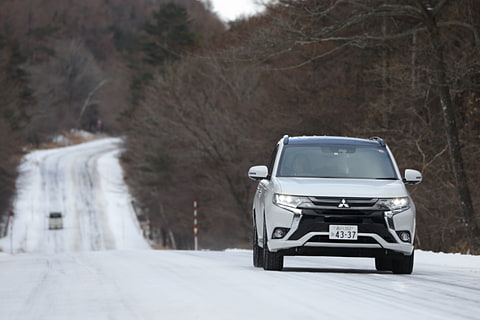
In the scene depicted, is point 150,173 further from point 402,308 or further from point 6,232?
point 402,308

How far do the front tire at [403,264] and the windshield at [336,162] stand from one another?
4.14 ft

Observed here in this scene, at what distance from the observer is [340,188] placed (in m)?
13.2

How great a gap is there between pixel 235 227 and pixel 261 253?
40.9m

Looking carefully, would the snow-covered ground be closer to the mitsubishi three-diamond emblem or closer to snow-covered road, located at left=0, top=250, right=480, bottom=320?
snow-covered road, located at left=0, top=250, right=480, bottom=320

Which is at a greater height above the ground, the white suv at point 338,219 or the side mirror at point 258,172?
the side mirror at point 258,172

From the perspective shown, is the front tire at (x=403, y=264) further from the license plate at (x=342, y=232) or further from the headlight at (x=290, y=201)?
the headlight at (x=290, y=201)

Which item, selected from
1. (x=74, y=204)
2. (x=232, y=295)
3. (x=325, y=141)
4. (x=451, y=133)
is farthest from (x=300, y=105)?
(x=74, y=204)

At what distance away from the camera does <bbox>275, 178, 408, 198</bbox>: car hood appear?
43.1ft

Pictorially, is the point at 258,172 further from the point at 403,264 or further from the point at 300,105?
the point at 300,105

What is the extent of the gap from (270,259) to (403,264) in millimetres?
1780

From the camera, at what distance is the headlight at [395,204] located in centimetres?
1318

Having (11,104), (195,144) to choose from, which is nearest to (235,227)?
(195,144)

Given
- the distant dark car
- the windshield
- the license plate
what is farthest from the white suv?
the distant dark car

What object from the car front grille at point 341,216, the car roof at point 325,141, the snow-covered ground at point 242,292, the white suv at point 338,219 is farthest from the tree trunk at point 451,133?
the car front grille at point 341,216
